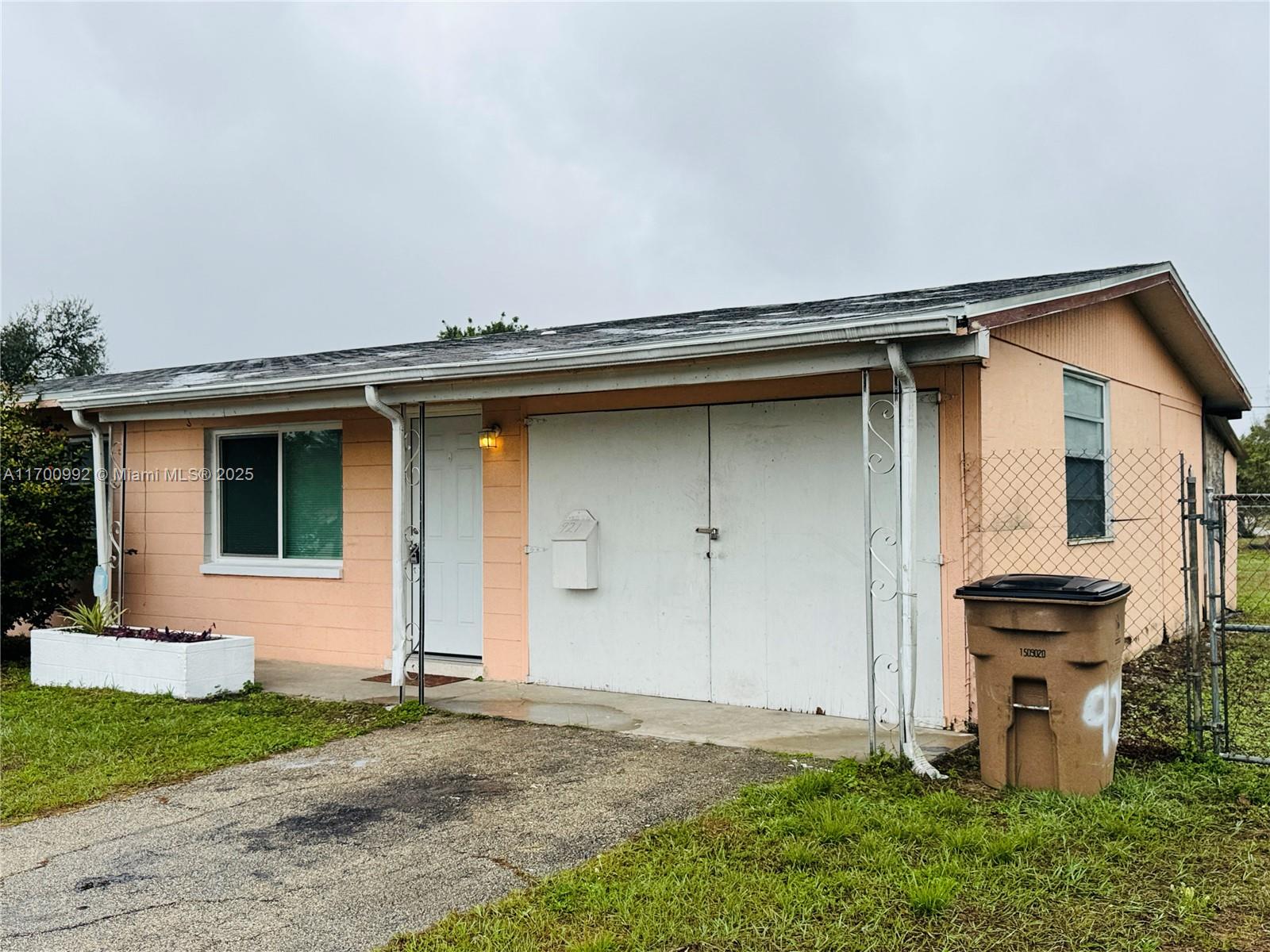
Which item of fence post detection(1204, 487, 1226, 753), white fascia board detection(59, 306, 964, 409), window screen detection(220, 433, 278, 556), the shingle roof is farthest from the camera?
window screen detection(220, 433, 278, 556)

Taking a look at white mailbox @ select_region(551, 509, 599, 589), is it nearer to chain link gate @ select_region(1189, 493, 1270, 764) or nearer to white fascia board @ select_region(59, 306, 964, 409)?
white fascia board @ select_region(59, 306, 964, 409)

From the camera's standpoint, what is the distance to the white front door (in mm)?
8562

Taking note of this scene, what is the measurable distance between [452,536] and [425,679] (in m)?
1.33

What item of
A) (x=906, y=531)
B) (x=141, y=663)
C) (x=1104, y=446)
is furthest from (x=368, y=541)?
(x=1104, y=446)

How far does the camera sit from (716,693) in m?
7.11

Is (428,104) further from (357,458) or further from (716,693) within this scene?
(716,693)

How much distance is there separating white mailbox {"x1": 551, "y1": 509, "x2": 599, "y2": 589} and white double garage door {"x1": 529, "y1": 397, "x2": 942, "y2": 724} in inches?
2.8

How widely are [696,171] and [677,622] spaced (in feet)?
76.8

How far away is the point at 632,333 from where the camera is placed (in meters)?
7.31

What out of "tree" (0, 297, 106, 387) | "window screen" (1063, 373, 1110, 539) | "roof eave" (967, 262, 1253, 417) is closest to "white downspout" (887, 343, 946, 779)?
"roof eave" (967, 262, 1253, 417)

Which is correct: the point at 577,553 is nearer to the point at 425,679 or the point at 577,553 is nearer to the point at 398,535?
the point at 398,535

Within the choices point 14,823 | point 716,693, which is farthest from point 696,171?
point 14,823

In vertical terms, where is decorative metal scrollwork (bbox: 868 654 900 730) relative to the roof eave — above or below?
below

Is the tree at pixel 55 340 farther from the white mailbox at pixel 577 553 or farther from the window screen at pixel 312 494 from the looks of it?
the white mailbox at pixel 577 553
